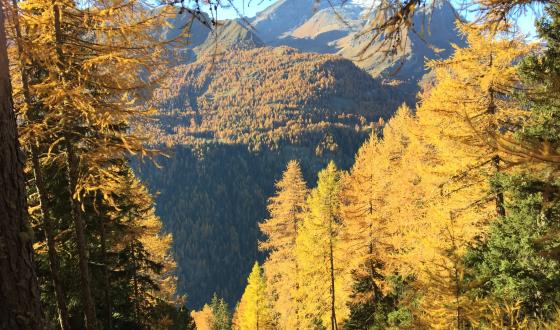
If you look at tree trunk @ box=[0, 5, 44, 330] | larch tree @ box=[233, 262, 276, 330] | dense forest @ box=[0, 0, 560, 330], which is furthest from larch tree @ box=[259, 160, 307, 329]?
tree trunk @ box=[0, 5, 44, 330]

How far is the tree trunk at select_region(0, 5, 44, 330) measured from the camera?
249 cm

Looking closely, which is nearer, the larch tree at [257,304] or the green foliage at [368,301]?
the green foliage at [368,301]

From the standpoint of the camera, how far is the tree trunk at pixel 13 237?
2.49 meters

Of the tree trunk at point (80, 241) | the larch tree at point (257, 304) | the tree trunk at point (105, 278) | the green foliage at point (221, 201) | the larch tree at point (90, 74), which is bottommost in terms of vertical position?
the green foliage at point (221, 201)

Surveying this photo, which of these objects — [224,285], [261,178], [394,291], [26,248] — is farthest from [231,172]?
[26,248]

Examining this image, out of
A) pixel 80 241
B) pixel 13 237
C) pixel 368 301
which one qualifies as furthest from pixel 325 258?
pixel 13 237

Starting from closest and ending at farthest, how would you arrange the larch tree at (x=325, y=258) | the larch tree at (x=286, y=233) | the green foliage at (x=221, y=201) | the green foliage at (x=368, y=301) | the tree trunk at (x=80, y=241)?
the tree trunk at (x=80, y=241) < the green foliage at (x=368, y=301) < the larch tree at (x=325, y=258) < the larch tree at (x=286, y=233) < the green foliage at (x=221, y=201)

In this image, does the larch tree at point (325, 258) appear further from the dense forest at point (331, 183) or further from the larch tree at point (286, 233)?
the larch tree at point (286, 233)

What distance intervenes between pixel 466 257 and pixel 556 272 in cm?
260

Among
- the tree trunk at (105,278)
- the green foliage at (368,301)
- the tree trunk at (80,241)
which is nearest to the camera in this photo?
the tree trunk at (80,241)

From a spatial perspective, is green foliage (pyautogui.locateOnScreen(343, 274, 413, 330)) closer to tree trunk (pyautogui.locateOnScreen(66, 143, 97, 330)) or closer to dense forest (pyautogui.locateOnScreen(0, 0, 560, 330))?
dense forest (pyautogui.locateOnScreen(0, 0, 560, 330))

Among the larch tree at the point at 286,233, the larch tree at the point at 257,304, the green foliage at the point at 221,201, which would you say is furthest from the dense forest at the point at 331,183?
the green foliage at the point at 221,201

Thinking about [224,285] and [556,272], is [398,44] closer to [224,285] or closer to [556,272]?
[556,272]

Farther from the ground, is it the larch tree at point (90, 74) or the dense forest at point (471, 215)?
the larch tree at point (90, 74)
